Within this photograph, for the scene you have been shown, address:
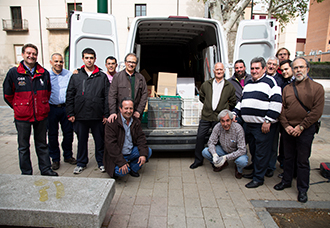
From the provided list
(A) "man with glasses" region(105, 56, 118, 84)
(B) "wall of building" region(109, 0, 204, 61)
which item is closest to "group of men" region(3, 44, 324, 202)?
(A) "man with glasses" region(105, 56, 118, 84)

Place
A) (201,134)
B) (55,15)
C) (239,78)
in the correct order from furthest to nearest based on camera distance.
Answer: (55,15)
(239,78)
(201,134)

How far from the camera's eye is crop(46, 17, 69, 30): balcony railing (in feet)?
67.8

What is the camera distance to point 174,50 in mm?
7570

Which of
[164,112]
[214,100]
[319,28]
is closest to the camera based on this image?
[214,100]

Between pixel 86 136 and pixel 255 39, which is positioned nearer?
pixel 86 136

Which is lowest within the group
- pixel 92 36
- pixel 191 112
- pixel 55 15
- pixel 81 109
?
pixel 191 112

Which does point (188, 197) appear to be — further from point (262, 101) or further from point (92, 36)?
point (92, 36)

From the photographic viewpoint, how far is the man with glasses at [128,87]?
11.5ft

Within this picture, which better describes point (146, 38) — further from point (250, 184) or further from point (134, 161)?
point (250, 184)

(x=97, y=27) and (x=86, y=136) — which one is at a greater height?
(x=97, y=27)

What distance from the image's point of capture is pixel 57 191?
229cm

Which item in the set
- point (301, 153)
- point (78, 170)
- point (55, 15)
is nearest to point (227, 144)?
point (301, 153)

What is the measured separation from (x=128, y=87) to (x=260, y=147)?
2120 mm

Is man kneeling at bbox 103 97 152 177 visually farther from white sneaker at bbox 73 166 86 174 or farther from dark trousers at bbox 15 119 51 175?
dark trousers at bbox 15 119 51 175
